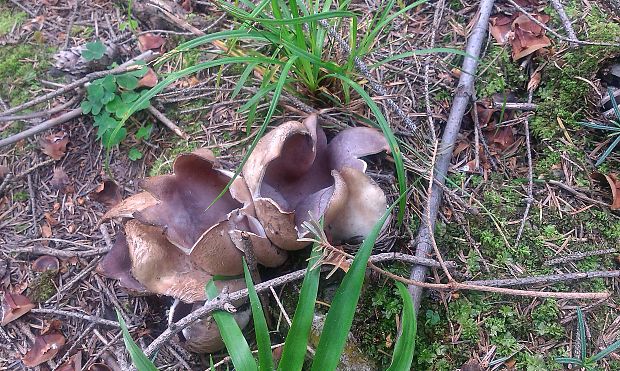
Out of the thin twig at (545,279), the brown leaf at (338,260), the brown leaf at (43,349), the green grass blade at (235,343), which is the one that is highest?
the brown leaf at (338,260)

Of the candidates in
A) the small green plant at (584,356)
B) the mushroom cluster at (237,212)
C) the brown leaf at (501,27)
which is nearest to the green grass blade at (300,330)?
the mushroom cluster at (237,212)

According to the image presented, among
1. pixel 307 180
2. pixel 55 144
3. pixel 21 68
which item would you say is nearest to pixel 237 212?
pixel 307 180

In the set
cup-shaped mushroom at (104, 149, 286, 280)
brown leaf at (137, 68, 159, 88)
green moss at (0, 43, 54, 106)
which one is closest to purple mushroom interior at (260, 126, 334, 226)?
cup-shaped mushroom at (104, 149, 286, 280)

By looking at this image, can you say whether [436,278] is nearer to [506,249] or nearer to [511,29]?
[506,249]

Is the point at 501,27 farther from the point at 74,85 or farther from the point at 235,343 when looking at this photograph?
the point at 74,85

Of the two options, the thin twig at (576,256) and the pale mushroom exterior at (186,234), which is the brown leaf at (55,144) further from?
the thin twig at (576,256)

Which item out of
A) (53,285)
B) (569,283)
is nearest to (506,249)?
(569,283)
